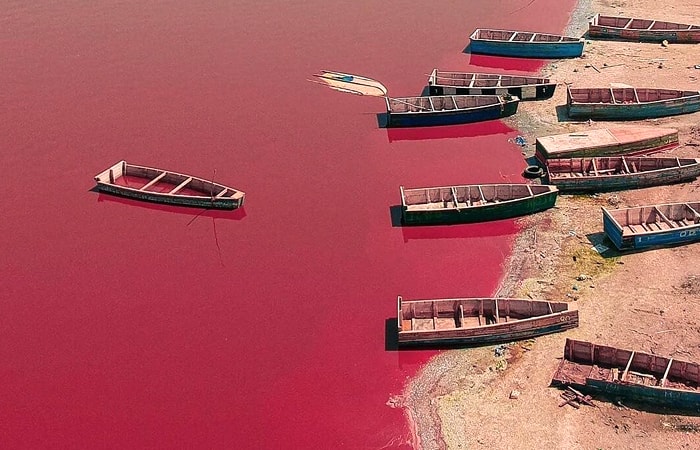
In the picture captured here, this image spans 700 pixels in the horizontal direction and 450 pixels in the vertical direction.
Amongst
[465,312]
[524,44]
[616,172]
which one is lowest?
[465,312]

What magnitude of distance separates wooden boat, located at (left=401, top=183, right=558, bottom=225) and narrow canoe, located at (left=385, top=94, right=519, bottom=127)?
9.11 meters

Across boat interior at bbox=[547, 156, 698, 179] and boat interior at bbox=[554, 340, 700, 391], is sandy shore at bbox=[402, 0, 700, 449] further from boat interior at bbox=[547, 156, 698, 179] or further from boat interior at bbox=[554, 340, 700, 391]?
boat interior at bbox=[547, 156, 698, 179]

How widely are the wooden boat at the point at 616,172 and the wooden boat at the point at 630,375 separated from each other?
13.0 metres

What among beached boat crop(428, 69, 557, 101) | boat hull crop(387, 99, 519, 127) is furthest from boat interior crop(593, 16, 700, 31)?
boat hull crop(387, 99, 519, 127)

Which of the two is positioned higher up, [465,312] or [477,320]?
[465,312]

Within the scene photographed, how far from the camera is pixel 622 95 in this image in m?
44.0

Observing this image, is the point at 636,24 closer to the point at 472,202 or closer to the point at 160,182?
the point at 472,202

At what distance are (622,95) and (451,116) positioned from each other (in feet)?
37.9

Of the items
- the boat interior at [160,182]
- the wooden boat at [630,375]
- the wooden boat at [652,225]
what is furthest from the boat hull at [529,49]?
the wooden boat at [630,375]

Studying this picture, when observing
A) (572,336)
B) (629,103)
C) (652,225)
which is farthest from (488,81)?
(572,336)

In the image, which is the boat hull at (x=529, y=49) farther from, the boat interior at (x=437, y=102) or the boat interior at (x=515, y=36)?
the boat interior at (x=437, y=102)

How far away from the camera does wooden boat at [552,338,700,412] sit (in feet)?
78.0

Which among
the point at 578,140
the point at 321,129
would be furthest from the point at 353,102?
the point at 578,140

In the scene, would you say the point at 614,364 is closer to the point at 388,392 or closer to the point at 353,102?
the point at 388,392
